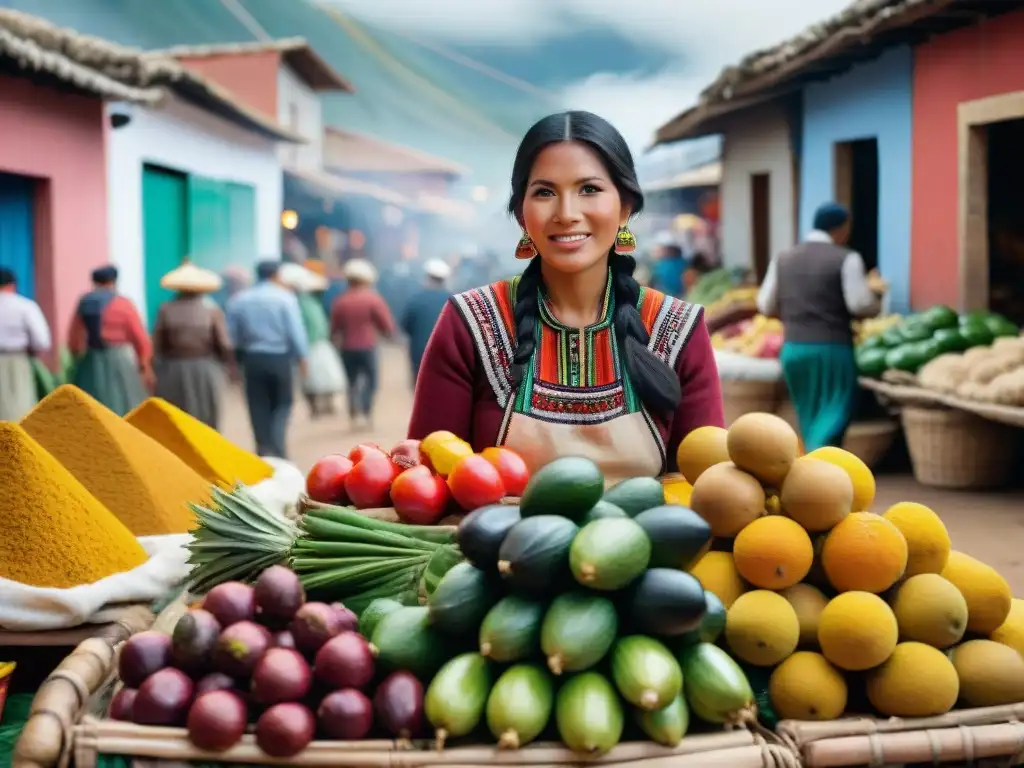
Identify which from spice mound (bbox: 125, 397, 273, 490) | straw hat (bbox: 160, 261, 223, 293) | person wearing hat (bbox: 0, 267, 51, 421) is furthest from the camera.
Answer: straw hat (bbox: 160, 261, 223, 293)

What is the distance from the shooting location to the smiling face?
261cm

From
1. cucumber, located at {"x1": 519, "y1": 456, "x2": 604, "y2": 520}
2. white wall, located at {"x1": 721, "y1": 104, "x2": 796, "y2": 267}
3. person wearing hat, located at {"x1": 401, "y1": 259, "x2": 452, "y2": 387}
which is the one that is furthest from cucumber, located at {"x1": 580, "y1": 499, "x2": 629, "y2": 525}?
white wall, located at {"x1": 721, "y1": 104, "x2": 796, "y2": 267}

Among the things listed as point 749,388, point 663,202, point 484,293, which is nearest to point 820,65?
point 749,388

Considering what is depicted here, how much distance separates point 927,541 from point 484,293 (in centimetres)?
120

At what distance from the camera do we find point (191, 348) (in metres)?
9.18

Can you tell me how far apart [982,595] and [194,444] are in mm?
2174

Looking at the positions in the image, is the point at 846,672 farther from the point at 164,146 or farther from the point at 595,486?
the point at 164,146

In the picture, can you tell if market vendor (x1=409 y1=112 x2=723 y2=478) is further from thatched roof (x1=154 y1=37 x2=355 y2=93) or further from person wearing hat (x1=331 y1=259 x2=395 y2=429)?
thatched roof (x1=154 y1=37 x2=355 y2=93)

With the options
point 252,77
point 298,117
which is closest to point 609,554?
point 252,77

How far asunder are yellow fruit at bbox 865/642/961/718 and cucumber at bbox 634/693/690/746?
1.18ft

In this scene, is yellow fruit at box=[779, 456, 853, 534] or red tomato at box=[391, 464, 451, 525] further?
red tomato at box=[391, 464, 451, 525]

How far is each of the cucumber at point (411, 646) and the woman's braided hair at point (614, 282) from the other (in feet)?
3.01

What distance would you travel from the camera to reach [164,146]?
46.8 feet

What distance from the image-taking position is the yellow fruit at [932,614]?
202cm
